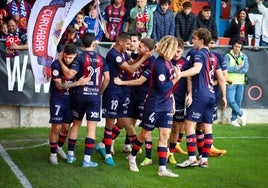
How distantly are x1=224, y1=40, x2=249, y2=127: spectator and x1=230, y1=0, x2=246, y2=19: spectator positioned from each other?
384cm

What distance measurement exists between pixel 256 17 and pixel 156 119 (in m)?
9.66

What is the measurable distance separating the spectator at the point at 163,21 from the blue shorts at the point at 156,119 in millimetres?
5611

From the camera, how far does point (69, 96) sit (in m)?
11.7

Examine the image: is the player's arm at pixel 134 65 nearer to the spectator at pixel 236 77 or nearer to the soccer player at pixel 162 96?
the soccer player at pixel 162 96

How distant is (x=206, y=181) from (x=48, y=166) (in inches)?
96.9

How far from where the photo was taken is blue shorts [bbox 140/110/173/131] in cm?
1101

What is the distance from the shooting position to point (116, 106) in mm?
12023

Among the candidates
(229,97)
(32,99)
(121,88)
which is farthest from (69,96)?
(229,97)

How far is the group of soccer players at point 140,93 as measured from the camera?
36.2ft

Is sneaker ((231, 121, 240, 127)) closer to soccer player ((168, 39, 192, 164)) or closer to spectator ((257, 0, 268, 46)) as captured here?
spectator ((257, 0, 268, 46))

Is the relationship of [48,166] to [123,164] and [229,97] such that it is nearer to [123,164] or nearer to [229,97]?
[123,164]

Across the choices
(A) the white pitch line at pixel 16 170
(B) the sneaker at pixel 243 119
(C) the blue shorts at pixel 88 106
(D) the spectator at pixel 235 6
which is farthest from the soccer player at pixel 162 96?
(D) the spectator at pixel 235 6

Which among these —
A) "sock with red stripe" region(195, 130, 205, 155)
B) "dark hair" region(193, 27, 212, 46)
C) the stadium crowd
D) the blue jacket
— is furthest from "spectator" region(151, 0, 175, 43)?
"dark hair" region(193, 27, 212, 46)

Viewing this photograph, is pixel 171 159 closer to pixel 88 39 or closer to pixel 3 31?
pixel 88 39
